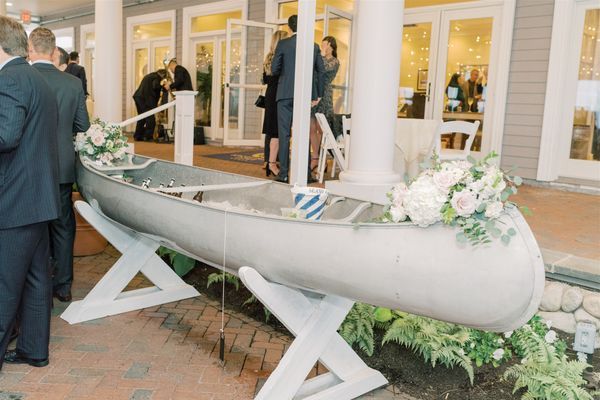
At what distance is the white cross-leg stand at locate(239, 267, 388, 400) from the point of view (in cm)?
241

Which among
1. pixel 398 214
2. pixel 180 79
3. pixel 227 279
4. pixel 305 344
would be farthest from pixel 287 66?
pixel 180 79

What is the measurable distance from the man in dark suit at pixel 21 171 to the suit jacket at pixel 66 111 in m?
0.90

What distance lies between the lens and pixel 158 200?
2.90m

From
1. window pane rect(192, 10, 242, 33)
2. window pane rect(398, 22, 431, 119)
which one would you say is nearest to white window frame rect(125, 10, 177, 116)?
window pane rect(192, 10, 242, 33)

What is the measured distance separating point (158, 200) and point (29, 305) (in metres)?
0.80

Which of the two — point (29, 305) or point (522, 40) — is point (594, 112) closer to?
point (522, 40)

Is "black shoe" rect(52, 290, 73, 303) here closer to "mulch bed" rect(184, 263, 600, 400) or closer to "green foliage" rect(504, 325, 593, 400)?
"mulch bed" rect(184, 263, 600, 400)

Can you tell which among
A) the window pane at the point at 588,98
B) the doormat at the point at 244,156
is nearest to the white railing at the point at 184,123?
the doormat at the point at 244,156

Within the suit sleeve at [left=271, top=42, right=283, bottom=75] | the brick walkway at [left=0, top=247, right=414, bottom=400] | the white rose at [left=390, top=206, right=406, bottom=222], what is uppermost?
the suit sleeve at [left=271, top=42, right=283, bottom=75]

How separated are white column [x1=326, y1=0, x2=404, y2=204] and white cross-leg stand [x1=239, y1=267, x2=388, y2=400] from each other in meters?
2.19

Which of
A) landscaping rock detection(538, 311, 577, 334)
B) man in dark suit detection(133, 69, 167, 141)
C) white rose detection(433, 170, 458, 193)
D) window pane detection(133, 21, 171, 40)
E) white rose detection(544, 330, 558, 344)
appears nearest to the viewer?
white rose detection(433, 170, 458, 193)

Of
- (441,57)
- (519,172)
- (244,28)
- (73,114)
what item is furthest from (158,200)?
(244,28)

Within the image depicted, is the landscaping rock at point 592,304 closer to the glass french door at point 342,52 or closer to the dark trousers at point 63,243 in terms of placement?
the dark trousers at point 63,243

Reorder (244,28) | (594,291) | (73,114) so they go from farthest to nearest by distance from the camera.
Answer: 1. (244,28)
2. (73,114)
3. (594,291)
